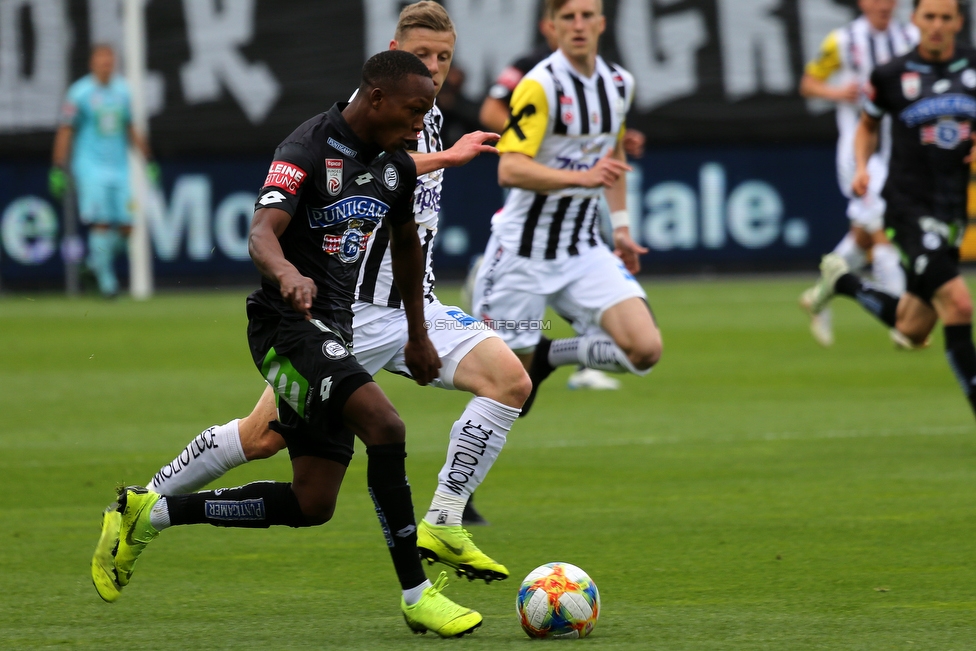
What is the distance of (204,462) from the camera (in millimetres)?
5766

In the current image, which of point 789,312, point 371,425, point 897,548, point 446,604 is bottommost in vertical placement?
point 789,312

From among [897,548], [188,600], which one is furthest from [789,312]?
[188,600]

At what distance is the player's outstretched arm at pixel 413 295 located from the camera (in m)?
5.52

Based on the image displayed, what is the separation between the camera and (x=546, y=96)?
7781 millimetres

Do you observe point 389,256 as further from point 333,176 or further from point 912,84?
point 912,84

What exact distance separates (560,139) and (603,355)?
1.12 metres

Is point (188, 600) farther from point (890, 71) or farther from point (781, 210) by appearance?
point (781, 210)

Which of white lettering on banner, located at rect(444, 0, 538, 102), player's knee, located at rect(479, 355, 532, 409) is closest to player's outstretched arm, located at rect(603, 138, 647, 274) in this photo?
player's knee, located at rect(479, 355, 532, 409)

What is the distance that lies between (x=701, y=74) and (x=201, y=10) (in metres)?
6.98

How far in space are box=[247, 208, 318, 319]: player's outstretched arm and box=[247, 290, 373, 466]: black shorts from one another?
103 millimetres

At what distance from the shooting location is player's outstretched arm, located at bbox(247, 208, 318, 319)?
4477mm

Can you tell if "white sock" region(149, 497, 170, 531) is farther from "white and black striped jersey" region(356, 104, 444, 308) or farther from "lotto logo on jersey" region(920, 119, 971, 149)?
"lotto logo on jersey" region(920, 119, 971, 149)

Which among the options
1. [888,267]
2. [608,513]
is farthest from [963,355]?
[888,267]

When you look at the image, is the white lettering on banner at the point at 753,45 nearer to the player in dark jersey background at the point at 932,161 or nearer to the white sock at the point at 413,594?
the player in dark jersey background at the point at 932,161
